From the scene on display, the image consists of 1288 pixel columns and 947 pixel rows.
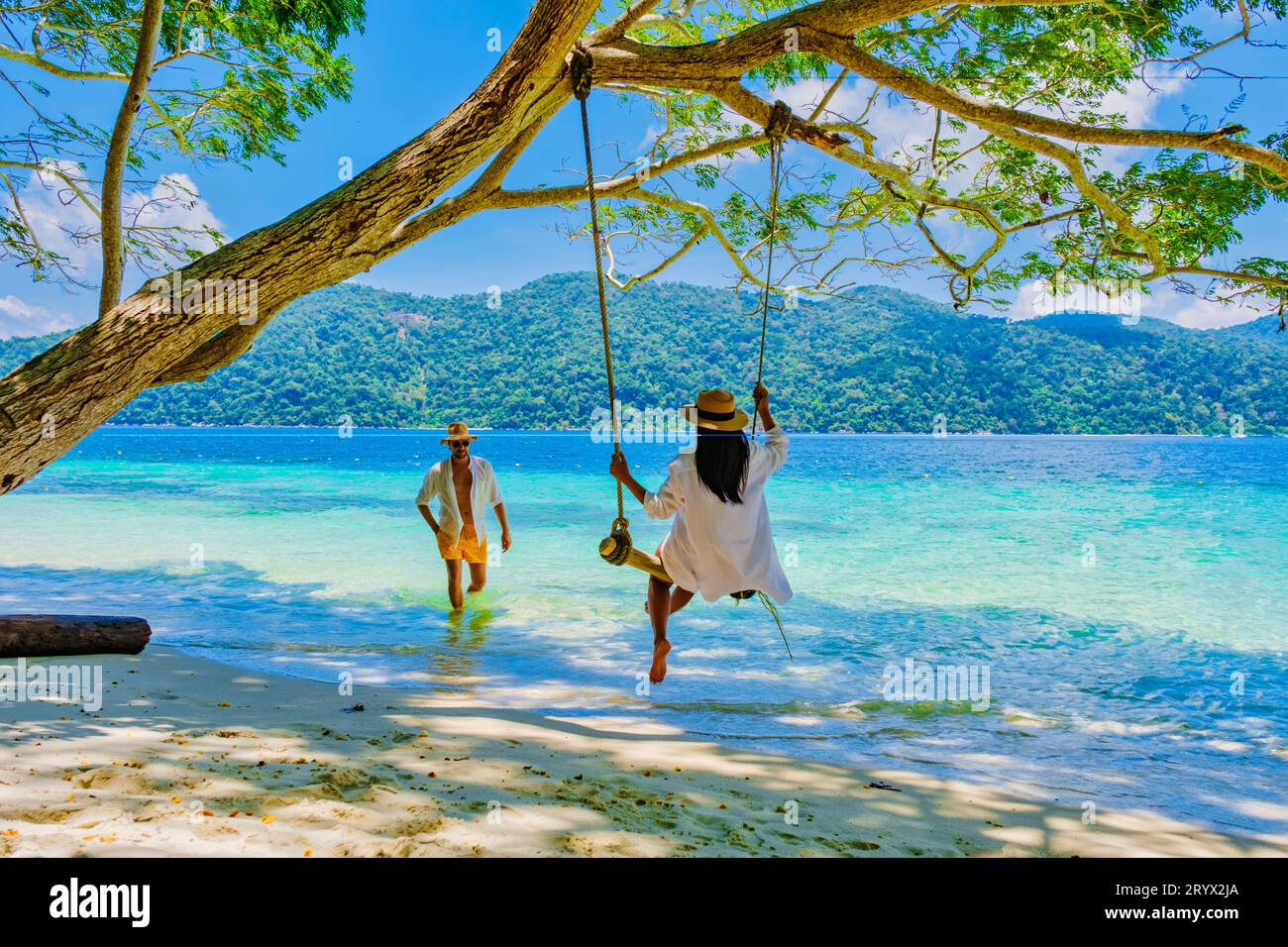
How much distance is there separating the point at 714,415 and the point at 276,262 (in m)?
1.98

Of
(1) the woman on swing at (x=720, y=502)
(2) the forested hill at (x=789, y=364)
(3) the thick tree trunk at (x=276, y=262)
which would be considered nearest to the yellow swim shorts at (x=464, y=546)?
(1) the woman on swing at (x=720, y=502)

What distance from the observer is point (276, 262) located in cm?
323

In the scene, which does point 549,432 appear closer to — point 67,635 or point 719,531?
point 67,635

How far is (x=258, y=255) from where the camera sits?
10.5ft

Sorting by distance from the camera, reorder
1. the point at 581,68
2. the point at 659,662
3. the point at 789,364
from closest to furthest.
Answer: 1. the point at 581,68
2. the point at 659,662
3. the point at 789,364

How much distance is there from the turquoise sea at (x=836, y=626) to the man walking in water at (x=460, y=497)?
72cm

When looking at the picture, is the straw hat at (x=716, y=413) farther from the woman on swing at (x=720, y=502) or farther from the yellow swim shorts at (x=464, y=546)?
the yellow swim shorts at (x=464, y=546)

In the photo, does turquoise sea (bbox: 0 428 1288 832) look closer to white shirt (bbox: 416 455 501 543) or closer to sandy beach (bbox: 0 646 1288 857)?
sandy beach (bbox: 0 646 1288 857)

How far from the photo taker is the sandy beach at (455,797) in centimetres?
206

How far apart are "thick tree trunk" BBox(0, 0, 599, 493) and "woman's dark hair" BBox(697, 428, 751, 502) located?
161 cm

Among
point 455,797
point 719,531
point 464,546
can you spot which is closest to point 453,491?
point 464,546
